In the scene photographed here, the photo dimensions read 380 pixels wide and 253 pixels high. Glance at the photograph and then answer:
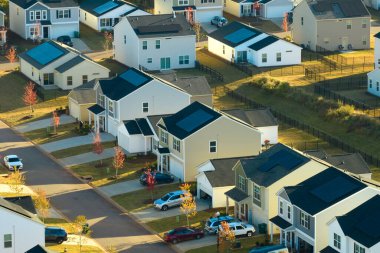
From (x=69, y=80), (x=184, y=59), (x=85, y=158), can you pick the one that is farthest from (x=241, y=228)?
(x=184, y=59)

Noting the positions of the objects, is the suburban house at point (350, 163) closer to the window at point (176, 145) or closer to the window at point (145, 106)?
the window at point (176, 145)

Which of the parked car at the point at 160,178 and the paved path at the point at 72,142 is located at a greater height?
the paved path at the point at 72,142

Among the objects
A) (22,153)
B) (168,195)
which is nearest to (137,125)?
(22,153)

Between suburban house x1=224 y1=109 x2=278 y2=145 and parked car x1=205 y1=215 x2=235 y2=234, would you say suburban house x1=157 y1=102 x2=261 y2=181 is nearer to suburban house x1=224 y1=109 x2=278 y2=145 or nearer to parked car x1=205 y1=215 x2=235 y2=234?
suburban house x1=224 y1=109 x2=278 y2=145

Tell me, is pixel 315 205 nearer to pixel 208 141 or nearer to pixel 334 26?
pixel 208 141

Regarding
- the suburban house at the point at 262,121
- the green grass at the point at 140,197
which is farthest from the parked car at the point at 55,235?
the suburban house at the point at 262,121
